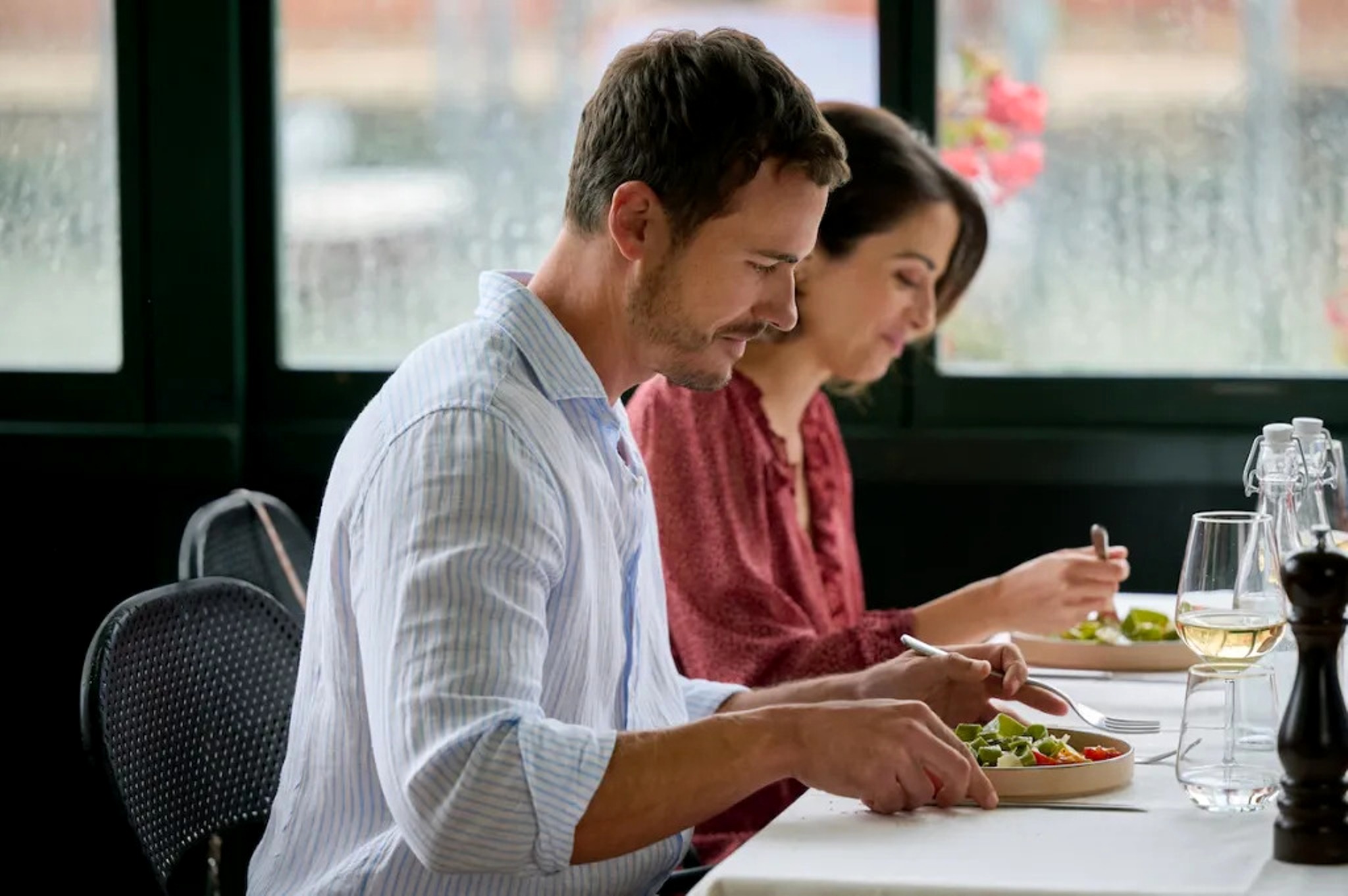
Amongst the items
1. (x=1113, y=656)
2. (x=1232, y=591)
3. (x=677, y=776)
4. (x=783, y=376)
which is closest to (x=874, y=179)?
(x=783, y=376)

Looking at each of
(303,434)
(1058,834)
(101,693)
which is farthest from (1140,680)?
(303,434)

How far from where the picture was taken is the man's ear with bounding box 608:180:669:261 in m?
1.60

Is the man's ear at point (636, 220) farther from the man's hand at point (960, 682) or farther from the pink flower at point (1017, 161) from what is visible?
the pink flower at point (1017, 161)

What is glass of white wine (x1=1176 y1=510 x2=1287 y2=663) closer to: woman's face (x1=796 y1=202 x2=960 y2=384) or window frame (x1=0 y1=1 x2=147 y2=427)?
woman's face (x1=796 y1=202 x2=960 y2=384)

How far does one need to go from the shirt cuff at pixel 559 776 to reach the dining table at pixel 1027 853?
11 centimetres

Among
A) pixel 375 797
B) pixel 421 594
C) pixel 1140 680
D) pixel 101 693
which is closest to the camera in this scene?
pixel 421 594

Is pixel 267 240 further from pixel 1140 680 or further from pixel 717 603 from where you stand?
pixel 1140 680

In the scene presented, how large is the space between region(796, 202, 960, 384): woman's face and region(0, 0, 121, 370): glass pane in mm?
1721

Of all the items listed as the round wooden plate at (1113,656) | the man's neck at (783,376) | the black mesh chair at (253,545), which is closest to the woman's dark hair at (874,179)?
the man's neck at (783,376)

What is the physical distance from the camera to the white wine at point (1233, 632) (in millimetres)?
1694

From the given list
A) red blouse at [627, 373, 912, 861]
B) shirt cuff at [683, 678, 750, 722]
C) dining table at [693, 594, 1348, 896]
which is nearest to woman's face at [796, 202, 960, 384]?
red blouse at [627, 373, 912, 861]

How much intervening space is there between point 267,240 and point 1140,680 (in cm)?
215

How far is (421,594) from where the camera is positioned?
1.34 metres

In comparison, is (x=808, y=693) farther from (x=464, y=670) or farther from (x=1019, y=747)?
(x=464, y=670)
